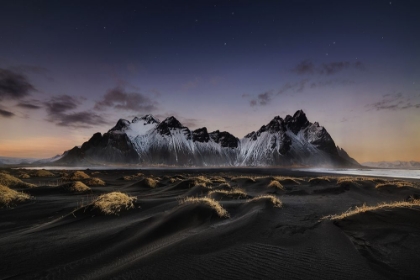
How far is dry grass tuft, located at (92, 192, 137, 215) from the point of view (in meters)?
9.95

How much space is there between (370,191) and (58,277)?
89.0 feet

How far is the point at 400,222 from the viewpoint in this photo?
21.9 ft

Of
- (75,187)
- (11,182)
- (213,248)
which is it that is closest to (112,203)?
(213,248)

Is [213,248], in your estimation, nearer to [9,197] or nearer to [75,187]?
[9,197]

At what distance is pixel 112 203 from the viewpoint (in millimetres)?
10484

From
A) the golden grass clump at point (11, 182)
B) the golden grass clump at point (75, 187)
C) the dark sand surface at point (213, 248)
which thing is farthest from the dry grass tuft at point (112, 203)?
the golden grass clump at point (11, 182)

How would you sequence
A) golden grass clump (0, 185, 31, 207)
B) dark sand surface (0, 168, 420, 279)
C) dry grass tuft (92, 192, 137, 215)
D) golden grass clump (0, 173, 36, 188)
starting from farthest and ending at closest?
golden grass clump (0, 173, 36, 188), golden grass clump (0, 185, 31, 207), dry grass tuft (92, 192, 137, 215), dark sand surface (0, 168, 420, 279)

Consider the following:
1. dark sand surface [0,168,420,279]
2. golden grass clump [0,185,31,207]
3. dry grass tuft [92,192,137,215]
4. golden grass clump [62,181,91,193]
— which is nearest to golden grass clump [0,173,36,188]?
golden grass clump [62,181,91,193]

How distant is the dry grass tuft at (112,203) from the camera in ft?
32.6

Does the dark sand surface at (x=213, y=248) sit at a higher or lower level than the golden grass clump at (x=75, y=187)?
higher

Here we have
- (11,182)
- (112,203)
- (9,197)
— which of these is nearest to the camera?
(112,203)

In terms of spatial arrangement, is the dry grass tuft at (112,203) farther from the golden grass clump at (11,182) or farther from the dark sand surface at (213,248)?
the golden grass clump at (11,182)

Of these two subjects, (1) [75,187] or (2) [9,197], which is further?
(1) [75,187]

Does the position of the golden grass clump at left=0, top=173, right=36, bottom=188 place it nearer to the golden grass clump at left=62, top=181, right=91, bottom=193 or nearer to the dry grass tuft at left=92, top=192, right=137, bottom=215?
the golden grass clump at left=62, top=181, right=91, bottom=193
